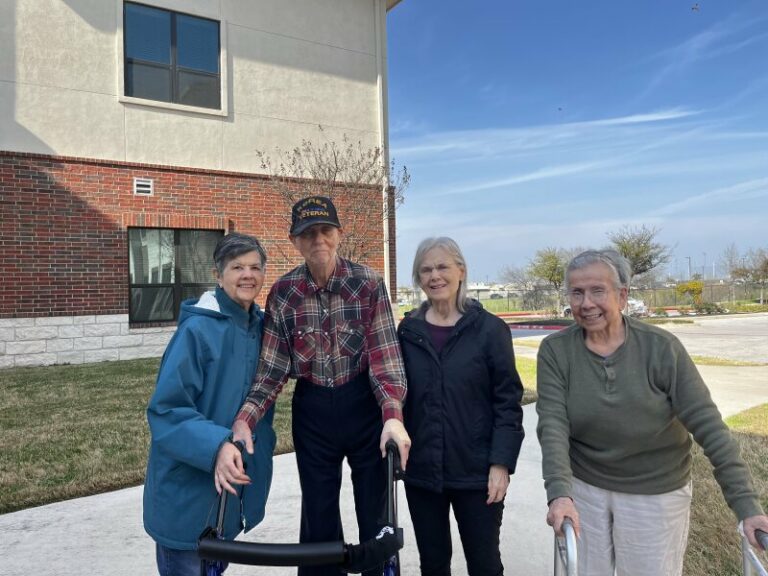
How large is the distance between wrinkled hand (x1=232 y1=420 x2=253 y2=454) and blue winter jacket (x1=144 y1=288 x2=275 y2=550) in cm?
5

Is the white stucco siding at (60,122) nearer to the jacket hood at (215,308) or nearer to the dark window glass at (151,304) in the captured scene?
the dark window glass at (151,304)

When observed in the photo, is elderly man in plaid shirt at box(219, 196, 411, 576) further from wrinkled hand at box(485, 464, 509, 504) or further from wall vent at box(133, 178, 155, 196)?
wall vent at box(133, 178, 155, 196)

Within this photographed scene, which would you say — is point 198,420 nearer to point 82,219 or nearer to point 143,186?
point 82,219

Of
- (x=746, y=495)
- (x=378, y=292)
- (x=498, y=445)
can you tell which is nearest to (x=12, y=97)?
(x=378, y=292)

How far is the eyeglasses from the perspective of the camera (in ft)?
6.94

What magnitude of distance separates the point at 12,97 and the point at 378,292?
9.99 m

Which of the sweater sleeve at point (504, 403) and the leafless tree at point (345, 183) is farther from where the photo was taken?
the leafless tree at point (345, 183)

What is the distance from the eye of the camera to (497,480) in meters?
2.22

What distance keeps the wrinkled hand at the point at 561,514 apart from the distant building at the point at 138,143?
941cm

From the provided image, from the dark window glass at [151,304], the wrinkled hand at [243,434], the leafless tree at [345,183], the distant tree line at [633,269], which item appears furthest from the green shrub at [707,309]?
the wrinkled hand at [243,434]

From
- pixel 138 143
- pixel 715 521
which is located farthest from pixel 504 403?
pixel 138 143

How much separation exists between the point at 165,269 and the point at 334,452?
9541mm

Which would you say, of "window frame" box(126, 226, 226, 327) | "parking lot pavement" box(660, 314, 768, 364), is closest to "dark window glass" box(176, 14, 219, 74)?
"window frame" box(126, 226, 226, 327)

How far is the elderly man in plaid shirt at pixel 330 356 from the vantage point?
2.29 meters
